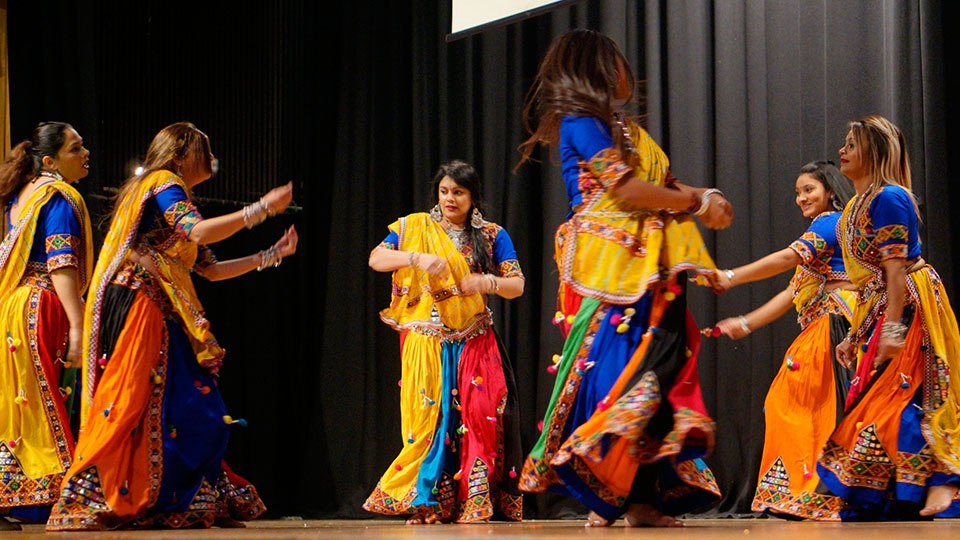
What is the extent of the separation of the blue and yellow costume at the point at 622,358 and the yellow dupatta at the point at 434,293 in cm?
184

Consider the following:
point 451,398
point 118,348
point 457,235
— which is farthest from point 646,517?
point 457,235

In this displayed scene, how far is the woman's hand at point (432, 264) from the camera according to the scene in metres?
4.27

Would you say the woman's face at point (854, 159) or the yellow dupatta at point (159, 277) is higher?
the woman's face at point (854, 159)

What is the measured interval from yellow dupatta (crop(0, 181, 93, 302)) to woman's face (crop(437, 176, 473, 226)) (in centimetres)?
149

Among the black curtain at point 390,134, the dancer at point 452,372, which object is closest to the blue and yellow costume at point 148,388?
the dancer at point 452,372

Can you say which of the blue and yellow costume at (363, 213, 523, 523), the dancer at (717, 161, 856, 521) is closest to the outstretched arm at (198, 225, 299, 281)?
the blue and yellow costume at (363, 213, 523, 523)

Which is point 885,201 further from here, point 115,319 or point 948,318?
point 115,319

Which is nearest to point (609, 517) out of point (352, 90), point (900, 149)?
point (900, 149)

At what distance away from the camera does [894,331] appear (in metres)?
3.53

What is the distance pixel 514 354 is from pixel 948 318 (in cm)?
259

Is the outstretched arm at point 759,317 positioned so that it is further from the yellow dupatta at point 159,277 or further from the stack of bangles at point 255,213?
the yellow dupatta at point 159,277

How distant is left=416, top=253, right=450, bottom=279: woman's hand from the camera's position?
4.27 m

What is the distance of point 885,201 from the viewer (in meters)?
3.62

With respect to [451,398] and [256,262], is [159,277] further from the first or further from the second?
[451,398]
